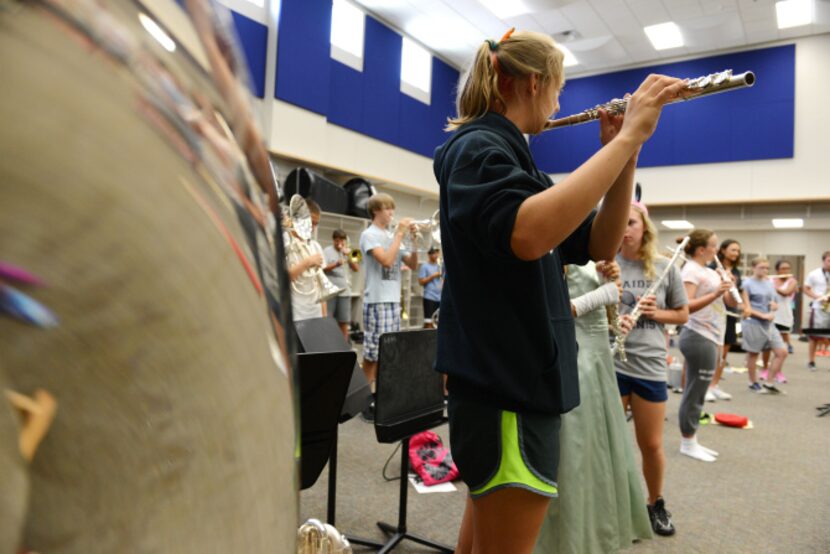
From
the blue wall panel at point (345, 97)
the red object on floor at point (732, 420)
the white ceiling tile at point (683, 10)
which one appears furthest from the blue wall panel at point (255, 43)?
the red object on floor at point (732, 420)

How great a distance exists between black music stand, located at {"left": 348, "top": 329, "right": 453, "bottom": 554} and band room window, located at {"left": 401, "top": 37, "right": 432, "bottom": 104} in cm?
821

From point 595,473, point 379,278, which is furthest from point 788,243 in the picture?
point 595,473

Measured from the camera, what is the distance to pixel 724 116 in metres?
9.91

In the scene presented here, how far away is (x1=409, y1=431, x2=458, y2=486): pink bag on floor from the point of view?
287 centimetres

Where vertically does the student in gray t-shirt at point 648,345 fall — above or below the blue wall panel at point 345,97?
below

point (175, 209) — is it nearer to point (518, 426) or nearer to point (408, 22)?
point (518, 426)

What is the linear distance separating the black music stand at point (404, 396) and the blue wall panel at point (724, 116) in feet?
30.7

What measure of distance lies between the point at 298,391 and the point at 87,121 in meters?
0.09

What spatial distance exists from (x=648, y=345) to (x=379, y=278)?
2.03 m

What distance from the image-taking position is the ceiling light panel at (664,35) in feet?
29.8

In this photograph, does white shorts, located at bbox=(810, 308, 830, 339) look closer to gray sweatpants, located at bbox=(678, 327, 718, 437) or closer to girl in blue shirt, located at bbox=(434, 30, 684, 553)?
gray sweatpants, located at bbox=(678, 327, 718, 437)

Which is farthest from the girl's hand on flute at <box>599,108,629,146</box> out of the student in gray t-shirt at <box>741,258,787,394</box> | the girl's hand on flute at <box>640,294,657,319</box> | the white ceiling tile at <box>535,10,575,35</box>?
the white ceiling tile at <box>535,10,575,35</box>

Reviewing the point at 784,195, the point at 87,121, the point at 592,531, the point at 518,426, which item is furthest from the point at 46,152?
the point at 784,195

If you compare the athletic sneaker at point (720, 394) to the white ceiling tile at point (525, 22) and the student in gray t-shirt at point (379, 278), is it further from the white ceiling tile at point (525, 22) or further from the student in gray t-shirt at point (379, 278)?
the white ceiling tile at point (525, 22)
